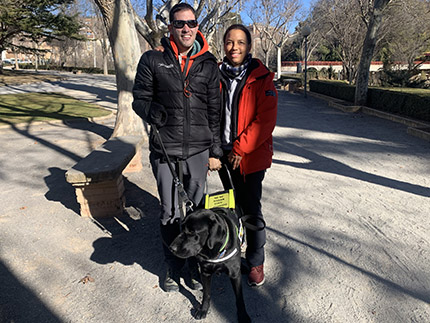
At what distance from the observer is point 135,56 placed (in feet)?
23.2

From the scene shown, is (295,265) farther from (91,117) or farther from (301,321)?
(91,117)

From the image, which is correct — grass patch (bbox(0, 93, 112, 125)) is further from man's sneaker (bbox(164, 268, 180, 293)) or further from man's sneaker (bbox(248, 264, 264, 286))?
man's sneaker (bbox(248, 264, 264, 286))

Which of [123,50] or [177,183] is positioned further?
[123,50]

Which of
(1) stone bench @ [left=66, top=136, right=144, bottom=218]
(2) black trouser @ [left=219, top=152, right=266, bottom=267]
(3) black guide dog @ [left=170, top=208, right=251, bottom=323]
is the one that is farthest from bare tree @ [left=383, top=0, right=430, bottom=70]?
(3) black guide dog @ [left=170, top=208, right=251, bottom=323]

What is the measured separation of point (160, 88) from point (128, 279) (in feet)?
5.54

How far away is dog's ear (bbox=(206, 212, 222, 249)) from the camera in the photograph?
2.15 metres

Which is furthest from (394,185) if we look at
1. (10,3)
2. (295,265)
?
(10,3)

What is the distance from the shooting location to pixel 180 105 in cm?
248

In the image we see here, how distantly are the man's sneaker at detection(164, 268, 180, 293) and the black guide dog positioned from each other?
1.16ft

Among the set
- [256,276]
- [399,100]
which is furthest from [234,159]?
[399,100]

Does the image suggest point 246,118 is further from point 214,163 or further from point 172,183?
point 172,183

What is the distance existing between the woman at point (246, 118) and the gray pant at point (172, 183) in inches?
9.2

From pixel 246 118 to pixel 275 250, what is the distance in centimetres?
152

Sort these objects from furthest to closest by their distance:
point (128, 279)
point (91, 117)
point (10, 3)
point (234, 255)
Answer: point (10, 3)
point (91, 117)
point (128, 279)
point (234, 255)
